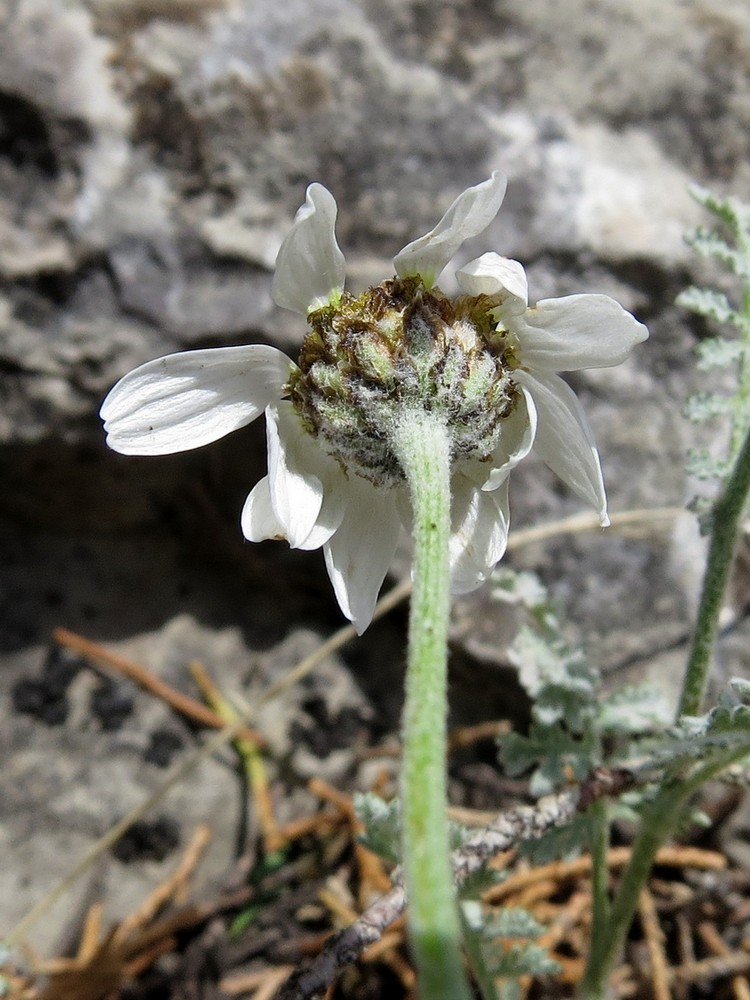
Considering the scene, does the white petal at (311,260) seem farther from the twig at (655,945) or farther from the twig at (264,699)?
the twig at (655,945)

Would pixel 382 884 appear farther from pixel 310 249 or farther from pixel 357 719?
pixel 310 249

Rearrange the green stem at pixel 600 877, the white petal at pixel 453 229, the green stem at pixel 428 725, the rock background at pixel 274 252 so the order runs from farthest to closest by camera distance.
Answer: the rock background at pixel 274 252
the green stem at pixel 600 877
the white petal at pixel 453 229
the green stem at pixel 428 725

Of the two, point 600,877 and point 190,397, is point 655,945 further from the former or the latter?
point 190,397

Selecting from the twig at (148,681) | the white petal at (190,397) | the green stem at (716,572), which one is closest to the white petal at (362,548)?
the white petal at (190,397)

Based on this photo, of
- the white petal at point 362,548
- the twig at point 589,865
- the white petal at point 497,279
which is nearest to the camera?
the white petal at point 497,279

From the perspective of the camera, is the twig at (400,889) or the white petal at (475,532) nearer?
the twig at (400,889)

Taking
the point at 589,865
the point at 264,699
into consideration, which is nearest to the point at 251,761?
the point at 264,699

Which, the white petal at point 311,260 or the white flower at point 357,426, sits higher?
the white petal at point 311,260

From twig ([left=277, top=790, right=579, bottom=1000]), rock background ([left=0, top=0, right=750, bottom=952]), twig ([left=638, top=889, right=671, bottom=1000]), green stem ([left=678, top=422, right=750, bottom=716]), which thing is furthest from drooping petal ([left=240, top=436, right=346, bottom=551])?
twig ([left=638, top=889, right=671, bottom=1000])
